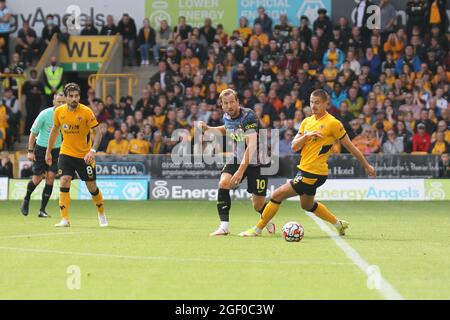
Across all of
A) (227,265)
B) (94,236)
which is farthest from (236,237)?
(227,265)

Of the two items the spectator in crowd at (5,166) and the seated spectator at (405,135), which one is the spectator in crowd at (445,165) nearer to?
the seated spectator at (405,135)

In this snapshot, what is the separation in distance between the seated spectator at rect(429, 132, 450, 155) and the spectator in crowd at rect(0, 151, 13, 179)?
11.0 metres

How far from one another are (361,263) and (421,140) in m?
16.4

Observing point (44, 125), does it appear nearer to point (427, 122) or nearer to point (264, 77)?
point (427, 122)

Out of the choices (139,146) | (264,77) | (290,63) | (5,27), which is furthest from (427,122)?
(5,27)

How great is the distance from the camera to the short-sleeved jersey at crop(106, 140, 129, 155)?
91.8 ft

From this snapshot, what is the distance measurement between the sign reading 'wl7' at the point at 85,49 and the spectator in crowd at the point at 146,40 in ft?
3.26

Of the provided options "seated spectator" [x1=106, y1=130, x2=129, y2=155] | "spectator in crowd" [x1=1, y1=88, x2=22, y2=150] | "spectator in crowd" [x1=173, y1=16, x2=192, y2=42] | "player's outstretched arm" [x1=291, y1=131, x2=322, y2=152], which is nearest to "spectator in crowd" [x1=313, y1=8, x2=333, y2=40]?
"spectator in crowd" [x1=173, y1=16, x2=192, y2=42]

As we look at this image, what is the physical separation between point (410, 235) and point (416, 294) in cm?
657

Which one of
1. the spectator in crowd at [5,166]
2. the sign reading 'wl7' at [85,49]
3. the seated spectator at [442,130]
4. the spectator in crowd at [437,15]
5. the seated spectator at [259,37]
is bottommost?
the spectator in crowd at [5,166]

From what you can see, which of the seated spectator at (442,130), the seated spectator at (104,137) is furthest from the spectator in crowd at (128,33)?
the seated spectator at (442,130)

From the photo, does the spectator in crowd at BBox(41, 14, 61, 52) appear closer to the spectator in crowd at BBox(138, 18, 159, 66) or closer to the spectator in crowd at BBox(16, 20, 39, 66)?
the spectator in crowd at BBox(16, 20, 39, 66)

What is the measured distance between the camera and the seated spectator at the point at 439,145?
2680 centimetres

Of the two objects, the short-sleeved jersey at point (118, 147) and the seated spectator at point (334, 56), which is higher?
the seated spectator at point (334, 56)
